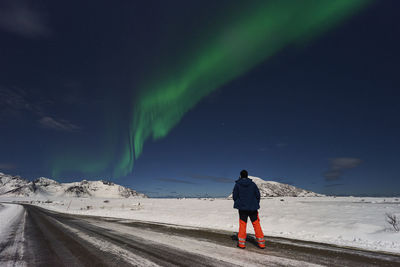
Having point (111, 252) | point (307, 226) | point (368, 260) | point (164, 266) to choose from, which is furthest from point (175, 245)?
point (307, 226)

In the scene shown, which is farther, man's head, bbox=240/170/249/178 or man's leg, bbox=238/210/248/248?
man's head, bbox=240/170/249/178

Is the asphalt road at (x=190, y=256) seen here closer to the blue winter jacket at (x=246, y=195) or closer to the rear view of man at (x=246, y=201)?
the rear view of man at (x=246, y=201)

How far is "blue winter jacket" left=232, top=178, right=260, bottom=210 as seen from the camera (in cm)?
642

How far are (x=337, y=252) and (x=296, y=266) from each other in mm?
2104

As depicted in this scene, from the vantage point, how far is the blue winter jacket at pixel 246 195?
6.42 m

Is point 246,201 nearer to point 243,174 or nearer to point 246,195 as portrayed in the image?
point 246,195

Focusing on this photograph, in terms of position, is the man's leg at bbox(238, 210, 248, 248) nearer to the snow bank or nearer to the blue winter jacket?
the blue winter jacket

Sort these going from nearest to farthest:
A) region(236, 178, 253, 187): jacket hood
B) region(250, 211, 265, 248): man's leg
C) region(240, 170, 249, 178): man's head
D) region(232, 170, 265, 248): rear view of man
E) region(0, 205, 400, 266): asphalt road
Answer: region(0, 205, 400, 266): asphalt road
region(250, 211, 265, 248): man's leg
region(232, 170, 265, 248): rear view of man
region(236, 178, 253, 187): jacket hood
region(240, 170, 249, 178): man's head

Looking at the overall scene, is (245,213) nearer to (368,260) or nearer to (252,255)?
(252,255)

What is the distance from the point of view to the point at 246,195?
6.55 meters

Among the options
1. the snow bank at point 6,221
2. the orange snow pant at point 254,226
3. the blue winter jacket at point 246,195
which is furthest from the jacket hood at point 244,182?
the snow bank at point 6,221

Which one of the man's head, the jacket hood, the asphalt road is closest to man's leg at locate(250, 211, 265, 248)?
the asphalt road

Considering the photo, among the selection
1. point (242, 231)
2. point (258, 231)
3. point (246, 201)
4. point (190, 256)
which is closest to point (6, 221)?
point (190, 256)

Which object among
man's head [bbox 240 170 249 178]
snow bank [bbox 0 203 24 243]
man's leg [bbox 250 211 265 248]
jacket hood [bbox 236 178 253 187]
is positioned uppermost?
man's head [bbox 240 170 249 178]
